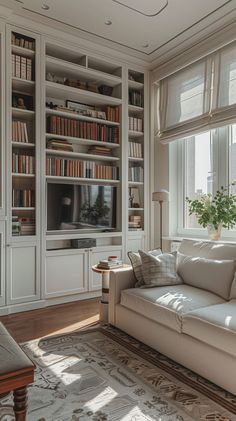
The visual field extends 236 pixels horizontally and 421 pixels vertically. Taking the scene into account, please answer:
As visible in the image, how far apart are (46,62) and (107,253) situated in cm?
257

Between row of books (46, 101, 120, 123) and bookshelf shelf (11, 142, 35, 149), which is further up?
row of books (46, 101, 120, 123)

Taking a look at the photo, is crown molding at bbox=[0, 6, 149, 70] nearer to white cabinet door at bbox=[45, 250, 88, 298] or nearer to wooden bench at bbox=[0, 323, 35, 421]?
white cabinet door at bbox=[45, 250, 88, 298]

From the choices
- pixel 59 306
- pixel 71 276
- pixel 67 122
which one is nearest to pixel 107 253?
pixel 71 276

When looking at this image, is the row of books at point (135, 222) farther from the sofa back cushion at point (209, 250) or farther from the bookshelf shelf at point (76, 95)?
the bookshelf shelf at point (76, 95)

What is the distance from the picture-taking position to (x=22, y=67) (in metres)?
3.59

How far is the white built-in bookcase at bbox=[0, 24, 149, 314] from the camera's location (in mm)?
3518

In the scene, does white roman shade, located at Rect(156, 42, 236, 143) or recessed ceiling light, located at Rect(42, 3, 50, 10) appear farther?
white roman shade, located at Rect(156, 42, 236, 143)

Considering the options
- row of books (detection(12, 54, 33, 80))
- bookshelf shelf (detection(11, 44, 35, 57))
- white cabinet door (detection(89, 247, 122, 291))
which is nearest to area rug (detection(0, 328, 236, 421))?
white cabinet door (detection(89, 247, 122, 291))

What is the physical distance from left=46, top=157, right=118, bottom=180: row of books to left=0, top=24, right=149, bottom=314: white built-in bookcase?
0.02m

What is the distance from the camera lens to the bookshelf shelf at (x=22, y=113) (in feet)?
11.7

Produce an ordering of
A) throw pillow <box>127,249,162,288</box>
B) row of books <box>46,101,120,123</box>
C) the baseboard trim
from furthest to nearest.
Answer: row of books <box>46,101,120,123</box> < the baseboard trim < throw pillow <box>127,249,162,288</box>

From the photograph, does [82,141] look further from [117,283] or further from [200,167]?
[117,283]

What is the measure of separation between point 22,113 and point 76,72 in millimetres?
980

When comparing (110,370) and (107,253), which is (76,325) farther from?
(107,253)
